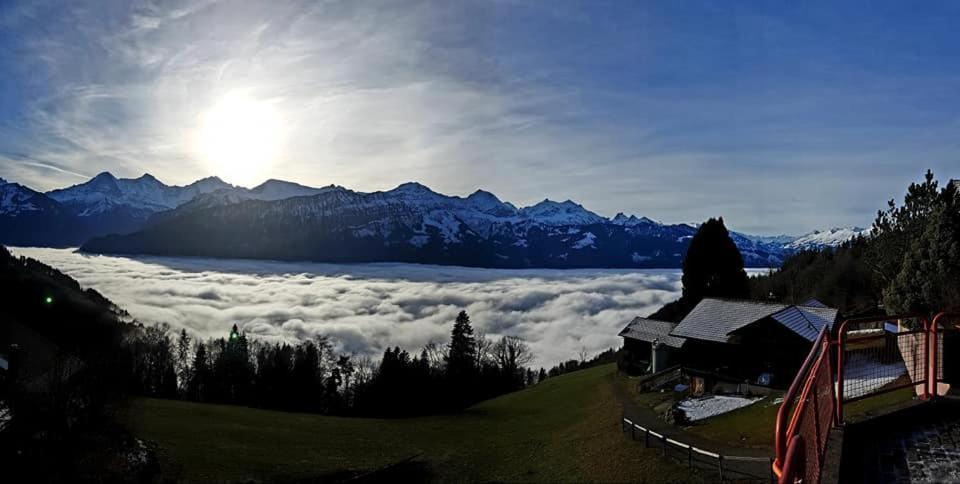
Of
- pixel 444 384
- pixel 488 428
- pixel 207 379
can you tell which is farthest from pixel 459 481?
pixel 207 379

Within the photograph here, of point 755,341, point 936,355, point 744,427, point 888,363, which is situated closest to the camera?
point 936,355

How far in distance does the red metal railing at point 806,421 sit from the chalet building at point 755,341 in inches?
1449

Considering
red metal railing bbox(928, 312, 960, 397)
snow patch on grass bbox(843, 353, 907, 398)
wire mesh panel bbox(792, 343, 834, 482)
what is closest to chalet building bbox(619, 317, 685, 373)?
snow patch on grass bbox(843, 353, 907, 398)

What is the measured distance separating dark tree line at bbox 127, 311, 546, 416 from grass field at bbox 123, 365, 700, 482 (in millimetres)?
23834

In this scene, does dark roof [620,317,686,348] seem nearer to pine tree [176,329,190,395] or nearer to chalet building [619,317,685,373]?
chalet building [619,317,685,373]

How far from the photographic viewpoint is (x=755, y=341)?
145ft

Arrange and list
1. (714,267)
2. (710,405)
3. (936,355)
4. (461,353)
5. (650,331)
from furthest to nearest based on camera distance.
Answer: (461,353) < (714,267) < (650,331) < (710,405) < (936,355)

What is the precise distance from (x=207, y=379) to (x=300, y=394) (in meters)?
19.3

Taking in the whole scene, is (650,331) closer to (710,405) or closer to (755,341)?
(755,341)

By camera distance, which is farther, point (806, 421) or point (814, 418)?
point (814, 418)

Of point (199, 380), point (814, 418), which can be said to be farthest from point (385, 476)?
point (199, 380)

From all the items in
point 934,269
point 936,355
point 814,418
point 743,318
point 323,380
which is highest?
point 934,269

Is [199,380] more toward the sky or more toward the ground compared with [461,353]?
more toward the ground

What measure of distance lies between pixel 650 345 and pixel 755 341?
51.5 feet
